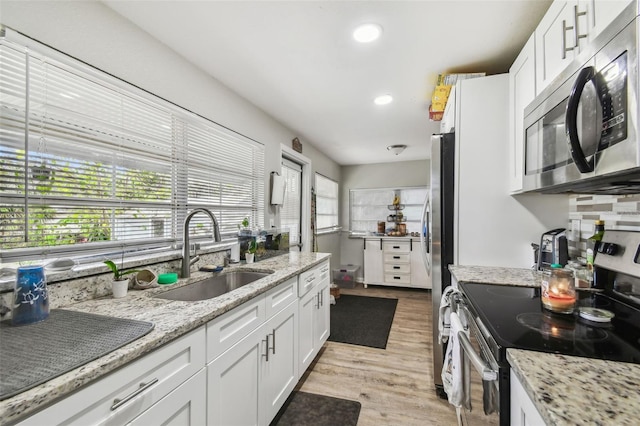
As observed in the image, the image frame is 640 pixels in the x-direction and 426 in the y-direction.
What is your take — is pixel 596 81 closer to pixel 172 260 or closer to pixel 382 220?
pixel 172 260

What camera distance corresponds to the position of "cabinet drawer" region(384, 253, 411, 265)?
4648 mm

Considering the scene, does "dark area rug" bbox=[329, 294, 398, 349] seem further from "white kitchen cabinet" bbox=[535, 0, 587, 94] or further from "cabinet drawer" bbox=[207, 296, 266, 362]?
"white kitchen cabinet" bbox=[535, 0, 587, 94]

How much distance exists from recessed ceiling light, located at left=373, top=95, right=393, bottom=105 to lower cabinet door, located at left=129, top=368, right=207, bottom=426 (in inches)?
92.7

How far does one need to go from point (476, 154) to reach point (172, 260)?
199cm

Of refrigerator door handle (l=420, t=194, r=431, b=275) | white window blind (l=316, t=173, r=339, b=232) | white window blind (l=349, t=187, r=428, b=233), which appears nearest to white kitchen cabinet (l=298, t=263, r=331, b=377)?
refrigerator door handle (l=420, t=194, r=431, b=275)

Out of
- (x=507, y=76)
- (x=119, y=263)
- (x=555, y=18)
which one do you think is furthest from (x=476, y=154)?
(x=119, y=263)

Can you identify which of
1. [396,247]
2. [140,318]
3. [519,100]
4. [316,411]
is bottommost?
[316,411]

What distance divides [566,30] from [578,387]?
122 centimetres

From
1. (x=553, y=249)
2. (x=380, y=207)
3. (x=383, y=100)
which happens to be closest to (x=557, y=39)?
(x=553, y=249)

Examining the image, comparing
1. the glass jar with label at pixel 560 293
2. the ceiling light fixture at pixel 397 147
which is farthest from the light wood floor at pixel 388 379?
the ceiling light fixture at pixel 397 147

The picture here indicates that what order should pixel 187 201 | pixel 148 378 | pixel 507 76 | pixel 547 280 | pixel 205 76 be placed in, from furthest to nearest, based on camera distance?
pixel 205 76
pixel 187 201
pixel 507 76
pixel 547 280
pixel 148 378

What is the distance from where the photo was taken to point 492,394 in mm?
846

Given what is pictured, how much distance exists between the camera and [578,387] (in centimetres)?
60

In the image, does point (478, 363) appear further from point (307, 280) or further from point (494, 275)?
point (307, 280)
